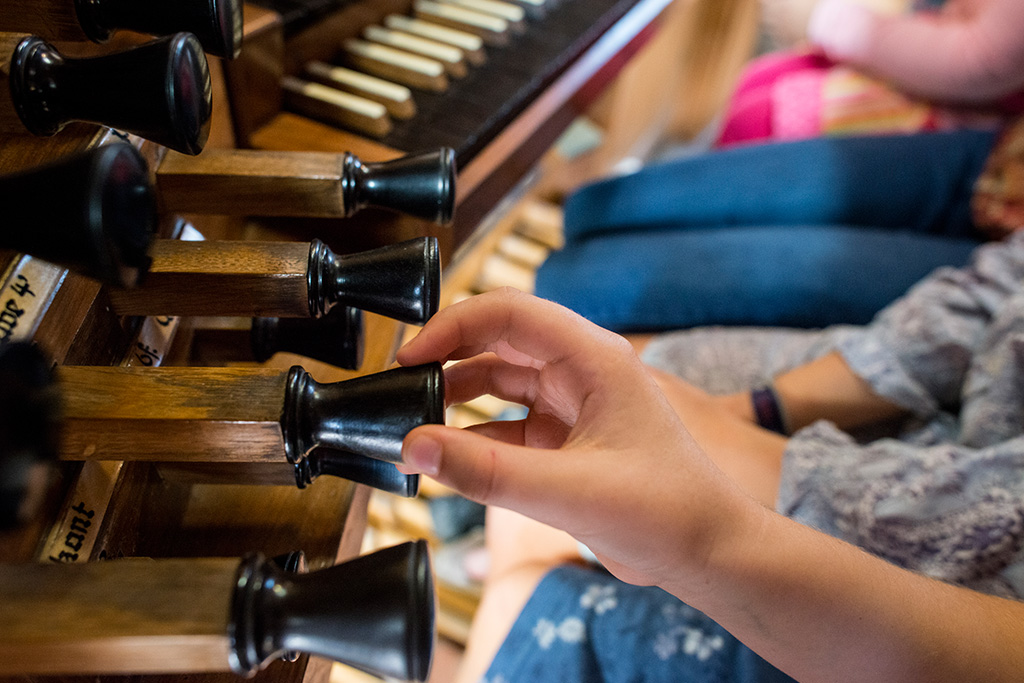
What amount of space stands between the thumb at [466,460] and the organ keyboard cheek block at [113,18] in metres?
0.30

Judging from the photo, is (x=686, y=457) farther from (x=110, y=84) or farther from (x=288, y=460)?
(x=110, y=84)

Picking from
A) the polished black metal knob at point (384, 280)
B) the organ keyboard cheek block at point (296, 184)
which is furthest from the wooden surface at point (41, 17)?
the polished black metal knob at point (384, 280)

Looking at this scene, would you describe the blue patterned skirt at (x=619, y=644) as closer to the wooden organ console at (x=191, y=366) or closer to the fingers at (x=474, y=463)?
the wooden organ console at (x=191, y=366)

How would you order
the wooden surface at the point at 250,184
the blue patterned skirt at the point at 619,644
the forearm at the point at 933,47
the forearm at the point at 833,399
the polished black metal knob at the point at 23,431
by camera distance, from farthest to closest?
the forearm at the point at 933,47 → the forearm at the point at 833,399 → the blue patterned skirt at the point at 619,644 → the wooden surface at the point at 250,184 → the polished black metal knob at the point at 23,431

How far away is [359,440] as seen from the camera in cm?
38

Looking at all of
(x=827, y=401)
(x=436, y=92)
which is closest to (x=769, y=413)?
(x=827, y=401)

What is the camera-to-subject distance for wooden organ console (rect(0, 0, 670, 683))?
12.4 inches

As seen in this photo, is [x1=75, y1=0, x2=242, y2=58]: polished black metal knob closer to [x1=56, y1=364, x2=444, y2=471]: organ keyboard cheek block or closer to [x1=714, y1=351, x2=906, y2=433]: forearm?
[x1=56, y1=364, x2=444, y2=471]: organ keyboard cheek block

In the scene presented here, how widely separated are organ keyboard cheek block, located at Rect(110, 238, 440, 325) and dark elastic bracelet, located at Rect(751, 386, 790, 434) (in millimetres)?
579

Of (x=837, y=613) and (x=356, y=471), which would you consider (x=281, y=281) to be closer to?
(x=356, y=471)

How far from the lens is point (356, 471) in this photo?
451mm

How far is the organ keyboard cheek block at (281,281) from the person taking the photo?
16.6 inches

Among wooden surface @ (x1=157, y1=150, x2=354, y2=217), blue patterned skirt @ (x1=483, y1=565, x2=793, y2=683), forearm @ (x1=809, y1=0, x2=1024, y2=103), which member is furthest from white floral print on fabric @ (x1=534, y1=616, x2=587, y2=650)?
forearm @ (x1=809, y1=0, x2=1024, y2=103)

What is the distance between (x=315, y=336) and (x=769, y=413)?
23.7 inches
